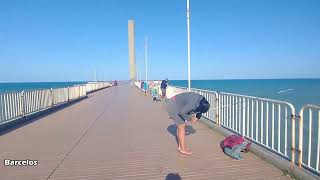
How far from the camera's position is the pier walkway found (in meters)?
5.92

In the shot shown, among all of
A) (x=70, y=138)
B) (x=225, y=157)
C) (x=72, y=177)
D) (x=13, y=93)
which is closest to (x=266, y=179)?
(x=225, y=157)

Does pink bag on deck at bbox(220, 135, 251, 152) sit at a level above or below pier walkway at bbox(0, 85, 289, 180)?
above

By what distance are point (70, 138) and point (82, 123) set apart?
10.3 ft

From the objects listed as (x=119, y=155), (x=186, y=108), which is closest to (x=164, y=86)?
(x=119, y=155)

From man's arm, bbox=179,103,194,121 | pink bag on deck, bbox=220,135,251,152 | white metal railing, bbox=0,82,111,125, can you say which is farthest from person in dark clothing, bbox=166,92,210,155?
white metal railing, bbox=0,82,111,125

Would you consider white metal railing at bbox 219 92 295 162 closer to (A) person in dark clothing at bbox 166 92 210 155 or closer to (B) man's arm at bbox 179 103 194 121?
(A) person in dark clothing at bbox 166 92 210 155

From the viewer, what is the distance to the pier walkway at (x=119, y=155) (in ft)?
19.4

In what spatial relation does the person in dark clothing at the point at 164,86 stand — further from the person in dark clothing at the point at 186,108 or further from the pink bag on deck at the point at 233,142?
the pink bag on deck at the point at 233,142

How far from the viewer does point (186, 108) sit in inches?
277

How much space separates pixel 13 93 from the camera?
1205 centimetres

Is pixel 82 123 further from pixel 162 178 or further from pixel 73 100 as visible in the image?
pixel 73 100

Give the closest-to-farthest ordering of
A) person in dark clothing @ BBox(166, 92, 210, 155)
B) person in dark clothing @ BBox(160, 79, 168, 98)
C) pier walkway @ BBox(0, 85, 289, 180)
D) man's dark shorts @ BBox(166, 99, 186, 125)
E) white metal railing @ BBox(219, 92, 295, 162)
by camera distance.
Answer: pier walkway @ BBox(0, 85, 289, 180) < person in dark clothing @ BBox(166, 92, 210, 155) < man's dark shorts @ BBox(166, 99, 186, 125) < white metal railing @ BBox(219, 92, 295, 162) < person in dark clothing @ BBox(160, 79, 168, 98)

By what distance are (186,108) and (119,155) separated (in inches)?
65.1

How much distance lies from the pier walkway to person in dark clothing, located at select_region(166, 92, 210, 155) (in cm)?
57
